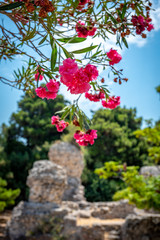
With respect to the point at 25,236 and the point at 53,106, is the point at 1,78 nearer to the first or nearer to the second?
the point at 25,236

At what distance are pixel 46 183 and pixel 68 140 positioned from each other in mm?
3872

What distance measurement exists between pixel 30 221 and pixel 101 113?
27.4ft

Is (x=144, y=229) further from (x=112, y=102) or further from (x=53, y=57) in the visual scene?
(x=53, y=57)

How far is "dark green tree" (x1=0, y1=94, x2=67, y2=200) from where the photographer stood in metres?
10.2

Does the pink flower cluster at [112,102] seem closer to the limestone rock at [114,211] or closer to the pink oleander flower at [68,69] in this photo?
the pink oleander flower at [68,69]

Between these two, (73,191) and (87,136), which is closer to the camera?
(87,136)

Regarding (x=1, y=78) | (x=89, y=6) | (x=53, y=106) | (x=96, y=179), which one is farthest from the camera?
(x=53, y=106)

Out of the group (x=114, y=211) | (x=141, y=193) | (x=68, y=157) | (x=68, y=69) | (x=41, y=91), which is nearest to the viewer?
(x=68, y=69)

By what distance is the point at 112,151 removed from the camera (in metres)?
12.3

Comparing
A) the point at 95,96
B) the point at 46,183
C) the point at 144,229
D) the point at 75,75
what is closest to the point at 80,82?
the point at 75,75

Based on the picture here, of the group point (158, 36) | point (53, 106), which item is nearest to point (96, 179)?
point (53, 106)

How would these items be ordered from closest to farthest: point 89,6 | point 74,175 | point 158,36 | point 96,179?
point 89,6 < point 158,36 < point 74,175 < point 96,179

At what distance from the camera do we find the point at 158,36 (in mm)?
2252

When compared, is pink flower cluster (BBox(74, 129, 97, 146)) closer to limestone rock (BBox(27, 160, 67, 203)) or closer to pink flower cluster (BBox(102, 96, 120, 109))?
pink flower cluster (BBox(102, 96, 120, 109))
